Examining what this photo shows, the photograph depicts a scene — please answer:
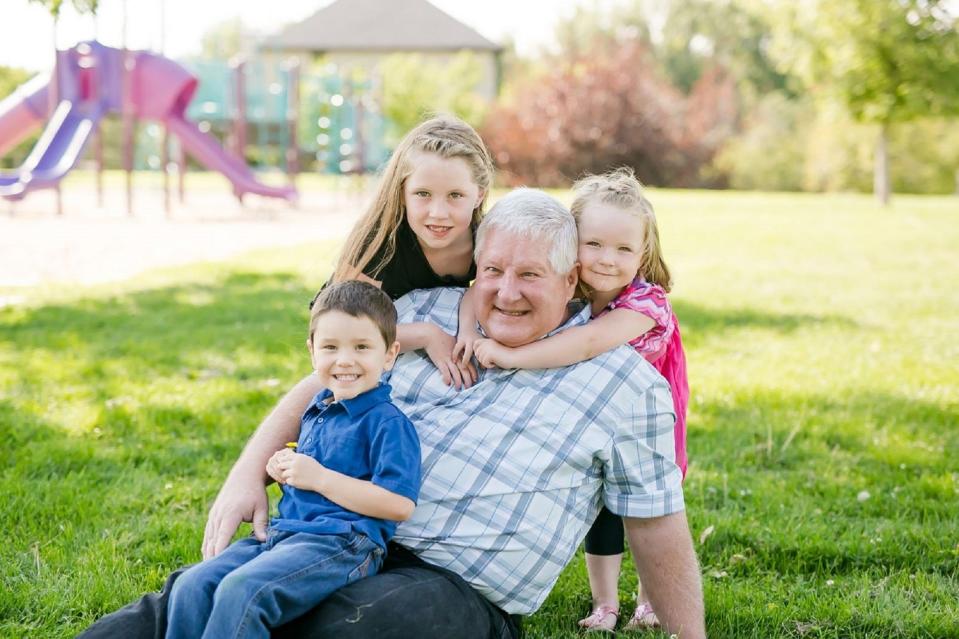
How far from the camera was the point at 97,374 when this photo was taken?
554cm

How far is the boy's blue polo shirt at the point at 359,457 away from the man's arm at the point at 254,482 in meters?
0.16

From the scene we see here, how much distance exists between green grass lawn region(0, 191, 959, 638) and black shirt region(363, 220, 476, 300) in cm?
104

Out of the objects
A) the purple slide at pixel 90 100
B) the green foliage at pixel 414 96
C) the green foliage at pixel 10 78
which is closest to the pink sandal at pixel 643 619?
the purple slide at pixel 90 100

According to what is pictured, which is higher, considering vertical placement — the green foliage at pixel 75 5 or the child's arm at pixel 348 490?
the green foliage at pixel 75 5

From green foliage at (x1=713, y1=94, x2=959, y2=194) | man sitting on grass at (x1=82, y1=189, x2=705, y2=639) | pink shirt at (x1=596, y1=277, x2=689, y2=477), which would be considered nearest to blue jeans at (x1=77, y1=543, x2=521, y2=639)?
man sitting on grass at (x1=82, y1=189, x2=705, y2=639)

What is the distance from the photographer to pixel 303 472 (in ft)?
7.70

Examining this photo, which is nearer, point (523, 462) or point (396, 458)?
point (396, 458)

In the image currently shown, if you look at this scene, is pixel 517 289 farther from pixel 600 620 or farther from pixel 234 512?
pixel 600 620

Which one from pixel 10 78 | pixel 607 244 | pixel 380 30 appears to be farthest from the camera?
pixel 380 30

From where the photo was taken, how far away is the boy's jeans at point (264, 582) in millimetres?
2107

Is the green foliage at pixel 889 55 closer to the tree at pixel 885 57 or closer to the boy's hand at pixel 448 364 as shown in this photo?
the tree at pixel 885 57

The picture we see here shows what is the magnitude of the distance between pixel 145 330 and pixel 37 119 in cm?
1229

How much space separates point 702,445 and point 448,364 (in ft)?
7.47

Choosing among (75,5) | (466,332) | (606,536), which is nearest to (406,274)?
(466,332)
